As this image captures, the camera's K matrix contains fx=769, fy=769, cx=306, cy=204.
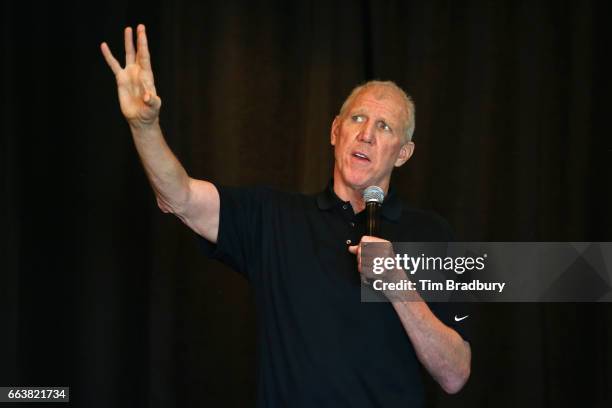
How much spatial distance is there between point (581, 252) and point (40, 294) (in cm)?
219

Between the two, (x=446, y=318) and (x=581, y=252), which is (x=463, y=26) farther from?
(x=446, y=318)

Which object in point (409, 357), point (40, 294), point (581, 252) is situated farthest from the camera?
point (581, 252)

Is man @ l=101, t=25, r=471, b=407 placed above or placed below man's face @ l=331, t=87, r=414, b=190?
below

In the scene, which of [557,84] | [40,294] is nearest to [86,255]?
[40,294]

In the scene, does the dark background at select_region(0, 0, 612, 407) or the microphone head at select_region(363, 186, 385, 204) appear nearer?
the microphone head at select_region(363, 186, 385, 204)

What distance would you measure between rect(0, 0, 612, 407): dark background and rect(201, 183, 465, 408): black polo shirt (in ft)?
3.85

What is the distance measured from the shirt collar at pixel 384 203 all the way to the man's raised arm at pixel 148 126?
357 mm

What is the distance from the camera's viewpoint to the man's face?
2.09 m

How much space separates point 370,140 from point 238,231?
1.49 ft

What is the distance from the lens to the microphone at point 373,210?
1766mm

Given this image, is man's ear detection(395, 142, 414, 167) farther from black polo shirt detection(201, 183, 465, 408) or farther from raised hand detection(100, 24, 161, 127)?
raised hand detection(100, 24, 161, 127)

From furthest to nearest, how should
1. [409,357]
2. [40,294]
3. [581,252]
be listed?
[581,252]
[40,294]
[409,357]

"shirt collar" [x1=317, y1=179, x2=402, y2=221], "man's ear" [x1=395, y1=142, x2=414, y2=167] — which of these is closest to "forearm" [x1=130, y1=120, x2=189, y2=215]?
"shirt collar" [x1=317, y1=179, x2=402, y2=221]

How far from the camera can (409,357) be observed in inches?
74.2
